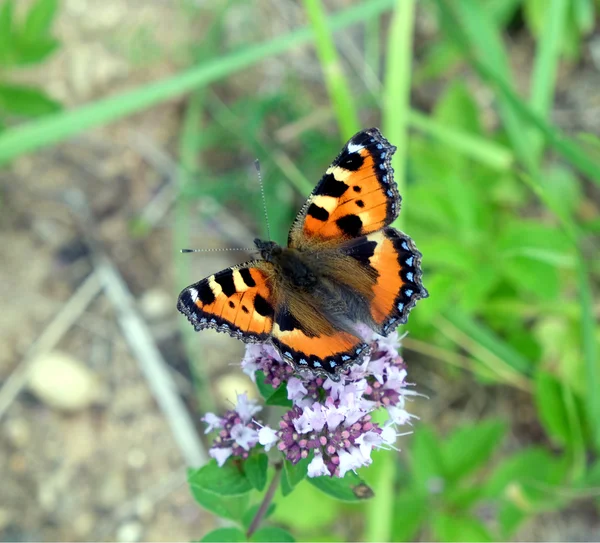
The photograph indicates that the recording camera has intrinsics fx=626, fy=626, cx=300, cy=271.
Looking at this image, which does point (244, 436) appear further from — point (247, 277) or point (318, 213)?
point (318, 213)

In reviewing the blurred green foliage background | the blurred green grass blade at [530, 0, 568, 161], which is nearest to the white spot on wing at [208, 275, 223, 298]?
the blurred green foliage background

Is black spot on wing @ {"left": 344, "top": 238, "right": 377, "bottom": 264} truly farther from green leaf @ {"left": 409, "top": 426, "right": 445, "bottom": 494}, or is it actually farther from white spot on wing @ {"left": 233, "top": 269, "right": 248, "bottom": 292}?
green leaf @ {"left": 409, "top": 426, "right": 445, "bottom": 494}

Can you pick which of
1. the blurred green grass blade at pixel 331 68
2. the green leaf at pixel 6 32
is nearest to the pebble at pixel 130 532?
the blurred green grass blade at pixel 331 68

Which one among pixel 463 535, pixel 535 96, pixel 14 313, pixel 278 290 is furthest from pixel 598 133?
pixel 14 313

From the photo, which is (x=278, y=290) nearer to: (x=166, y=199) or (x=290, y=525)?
(x=290, y=525)

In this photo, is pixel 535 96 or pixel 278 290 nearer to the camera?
pixel 278 290
